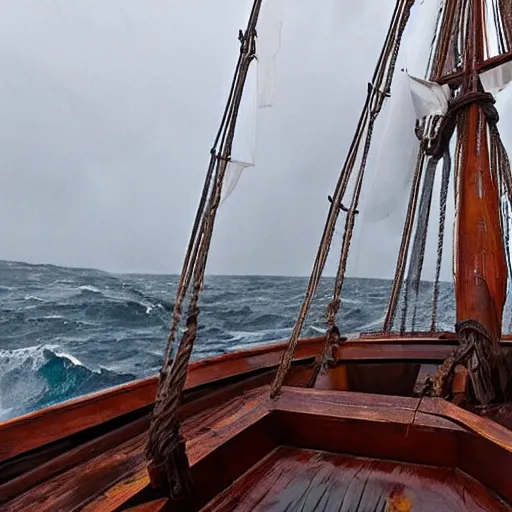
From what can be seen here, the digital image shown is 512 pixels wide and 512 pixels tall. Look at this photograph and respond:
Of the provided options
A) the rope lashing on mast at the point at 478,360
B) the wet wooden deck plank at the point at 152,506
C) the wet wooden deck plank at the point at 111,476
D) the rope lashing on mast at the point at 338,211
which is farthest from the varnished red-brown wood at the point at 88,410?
the rope lashing on mast at the point at 478,360

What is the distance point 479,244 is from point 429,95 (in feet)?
8.59

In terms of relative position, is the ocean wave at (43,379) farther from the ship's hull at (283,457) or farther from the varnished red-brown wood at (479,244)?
the varnished red-brown wood at (479,244)

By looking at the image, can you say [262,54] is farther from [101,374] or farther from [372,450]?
[101,374]

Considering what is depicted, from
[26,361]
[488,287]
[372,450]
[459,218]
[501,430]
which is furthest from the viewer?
[26,361]

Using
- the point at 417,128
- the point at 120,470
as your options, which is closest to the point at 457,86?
the point at 417,128

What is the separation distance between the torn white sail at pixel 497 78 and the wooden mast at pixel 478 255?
2.84 metres

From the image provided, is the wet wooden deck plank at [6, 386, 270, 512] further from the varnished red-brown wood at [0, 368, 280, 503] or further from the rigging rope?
the rigging rope

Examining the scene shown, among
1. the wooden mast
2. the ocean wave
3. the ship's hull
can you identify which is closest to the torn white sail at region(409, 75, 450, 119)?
the wooden mast

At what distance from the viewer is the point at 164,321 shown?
10141 mm

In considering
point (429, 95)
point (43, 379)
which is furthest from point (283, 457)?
point (43, 379)

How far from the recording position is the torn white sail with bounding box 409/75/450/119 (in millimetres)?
4422

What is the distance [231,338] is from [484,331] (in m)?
6.65

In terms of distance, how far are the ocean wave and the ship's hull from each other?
3568 millimetres

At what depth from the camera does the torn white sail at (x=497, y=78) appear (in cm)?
514
